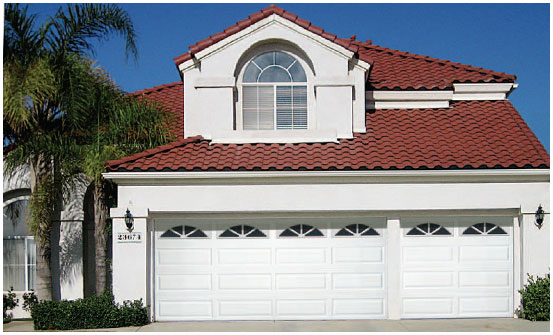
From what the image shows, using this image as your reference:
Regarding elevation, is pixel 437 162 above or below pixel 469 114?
below

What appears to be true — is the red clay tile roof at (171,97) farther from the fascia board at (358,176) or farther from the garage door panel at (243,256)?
the garage door panel at (243,256)

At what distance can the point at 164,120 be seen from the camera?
501 inches

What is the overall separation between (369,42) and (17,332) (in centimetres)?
1284

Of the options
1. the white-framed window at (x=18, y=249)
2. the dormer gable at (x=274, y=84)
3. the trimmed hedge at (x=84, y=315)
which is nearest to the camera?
the trimmed hedge at (x=84, y=315)

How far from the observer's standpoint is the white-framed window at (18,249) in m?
13.7

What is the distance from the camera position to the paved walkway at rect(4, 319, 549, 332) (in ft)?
35.1

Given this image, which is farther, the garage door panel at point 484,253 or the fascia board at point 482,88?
the fascia board at point 482,88

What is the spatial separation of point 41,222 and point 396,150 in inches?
297

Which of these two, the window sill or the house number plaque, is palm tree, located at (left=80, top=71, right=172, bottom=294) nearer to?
the house number plaque

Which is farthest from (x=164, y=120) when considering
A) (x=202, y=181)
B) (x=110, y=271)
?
(x=110, y=271)

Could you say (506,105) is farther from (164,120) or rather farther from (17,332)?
(17,332)

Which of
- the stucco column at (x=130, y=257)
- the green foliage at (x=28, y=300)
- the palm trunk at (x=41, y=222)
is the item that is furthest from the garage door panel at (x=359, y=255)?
the green foliage at (x=28, y=300)

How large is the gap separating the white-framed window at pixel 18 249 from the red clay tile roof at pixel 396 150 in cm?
400

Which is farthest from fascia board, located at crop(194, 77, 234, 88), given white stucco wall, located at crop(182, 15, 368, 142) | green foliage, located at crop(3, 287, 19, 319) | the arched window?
green foliage, located at crop(3, 287, 19, 319)
